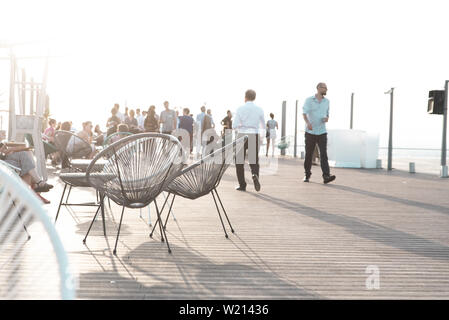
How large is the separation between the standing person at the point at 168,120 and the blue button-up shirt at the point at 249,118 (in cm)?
599

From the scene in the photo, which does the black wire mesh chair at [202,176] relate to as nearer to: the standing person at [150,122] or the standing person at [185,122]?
the standing person at [150,122]

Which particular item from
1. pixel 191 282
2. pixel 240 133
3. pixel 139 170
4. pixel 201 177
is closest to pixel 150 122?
pixel 240 133

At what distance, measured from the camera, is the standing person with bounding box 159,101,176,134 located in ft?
44.6

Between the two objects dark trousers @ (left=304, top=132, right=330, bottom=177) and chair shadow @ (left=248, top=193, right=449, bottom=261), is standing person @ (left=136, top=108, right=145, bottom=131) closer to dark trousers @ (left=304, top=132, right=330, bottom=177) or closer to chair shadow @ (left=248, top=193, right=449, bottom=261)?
dark trousers @ (left=304, top=132, right=330, bottom=177)

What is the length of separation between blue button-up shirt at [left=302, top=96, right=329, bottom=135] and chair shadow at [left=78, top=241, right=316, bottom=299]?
231 inches

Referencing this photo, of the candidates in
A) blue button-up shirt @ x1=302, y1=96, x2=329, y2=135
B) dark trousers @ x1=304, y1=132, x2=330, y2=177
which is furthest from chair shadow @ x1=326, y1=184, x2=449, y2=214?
blue button-up shirt @ x1=302, y1=96, x2=329, y2=135

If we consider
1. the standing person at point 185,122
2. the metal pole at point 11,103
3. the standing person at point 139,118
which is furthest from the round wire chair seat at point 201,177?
the standing person at point 139,118

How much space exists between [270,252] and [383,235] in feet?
4.03

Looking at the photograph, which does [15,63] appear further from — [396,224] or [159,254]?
[396,224]

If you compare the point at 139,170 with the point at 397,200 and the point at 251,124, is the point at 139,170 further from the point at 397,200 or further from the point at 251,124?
the point at 397,200

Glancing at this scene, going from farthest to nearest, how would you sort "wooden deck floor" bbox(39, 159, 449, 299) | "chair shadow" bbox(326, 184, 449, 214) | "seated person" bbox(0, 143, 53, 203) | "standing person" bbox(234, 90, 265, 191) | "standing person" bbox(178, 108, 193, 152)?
"standing person" bbox(178, 108, 193, 152) → "standing person" bbox(234, 90, 265, 191) → "chair shadow" bbox(326, 184, 449, 214) → "seated person" bbox(0, 143, 53, 203) → "wooden deck floor" bbox(39, 159, 449, 299)

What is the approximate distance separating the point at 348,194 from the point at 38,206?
6904 mm

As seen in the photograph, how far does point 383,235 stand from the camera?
175 inches

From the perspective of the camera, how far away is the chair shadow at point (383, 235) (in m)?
3.84
